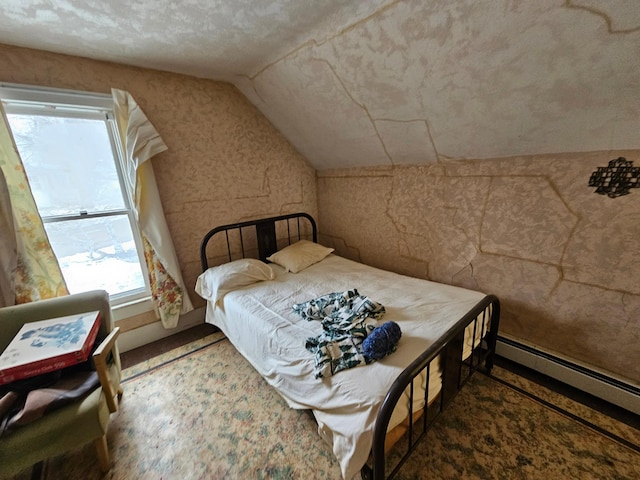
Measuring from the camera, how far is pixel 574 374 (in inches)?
64.7

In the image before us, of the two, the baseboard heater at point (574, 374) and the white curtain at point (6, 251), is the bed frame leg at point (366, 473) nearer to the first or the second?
the baseboard heater at point (574, 374)

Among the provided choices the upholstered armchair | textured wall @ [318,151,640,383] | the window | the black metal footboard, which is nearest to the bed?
the black metal footboard

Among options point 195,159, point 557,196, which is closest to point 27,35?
point 195,159

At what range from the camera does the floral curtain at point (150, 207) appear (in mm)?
1976

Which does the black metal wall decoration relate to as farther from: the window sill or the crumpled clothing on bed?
the window sill

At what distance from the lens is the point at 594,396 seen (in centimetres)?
160

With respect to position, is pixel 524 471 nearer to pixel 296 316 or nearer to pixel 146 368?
pixel 296 316

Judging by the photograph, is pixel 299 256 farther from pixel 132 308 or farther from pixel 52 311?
pixel 52 311

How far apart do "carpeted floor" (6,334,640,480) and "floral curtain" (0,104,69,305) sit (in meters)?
0.94

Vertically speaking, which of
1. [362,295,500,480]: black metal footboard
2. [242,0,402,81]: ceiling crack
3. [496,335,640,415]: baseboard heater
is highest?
[242,0,402,81]: ceiling crack

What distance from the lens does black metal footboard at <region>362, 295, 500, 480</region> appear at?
3.19 feet

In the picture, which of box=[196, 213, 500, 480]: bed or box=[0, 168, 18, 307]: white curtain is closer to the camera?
box=[196, 213, 500, 480]: bed

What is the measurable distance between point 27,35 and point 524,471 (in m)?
3.55

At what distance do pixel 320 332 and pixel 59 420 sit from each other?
125 cm
